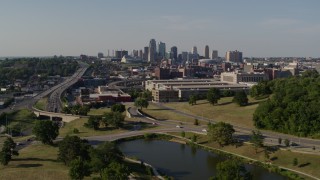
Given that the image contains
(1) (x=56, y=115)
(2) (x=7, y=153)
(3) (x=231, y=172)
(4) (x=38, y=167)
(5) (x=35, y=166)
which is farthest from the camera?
(1) (x=56, y=115)

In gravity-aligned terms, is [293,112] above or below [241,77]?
below

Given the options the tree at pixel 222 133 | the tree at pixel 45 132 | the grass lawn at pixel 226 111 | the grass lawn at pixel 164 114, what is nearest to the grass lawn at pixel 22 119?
the grass lawn at pixel 164 114

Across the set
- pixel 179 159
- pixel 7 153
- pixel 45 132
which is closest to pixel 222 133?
pixel 179 159

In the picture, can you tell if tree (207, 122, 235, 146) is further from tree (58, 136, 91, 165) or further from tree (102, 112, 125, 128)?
tree (58, 136, 91, 165)

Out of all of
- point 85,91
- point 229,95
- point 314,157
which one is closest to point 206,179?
Answer: point 314,157

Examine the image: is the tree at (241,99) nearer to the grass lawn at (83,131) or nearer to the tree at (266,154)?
the grass lawn at (83,131)

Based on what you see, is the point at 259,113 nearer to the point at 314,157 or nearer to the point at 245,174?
the point at 314,157

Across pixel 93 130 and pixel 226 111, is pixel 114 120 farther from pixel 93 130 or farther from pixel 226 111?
pixel 226 111
